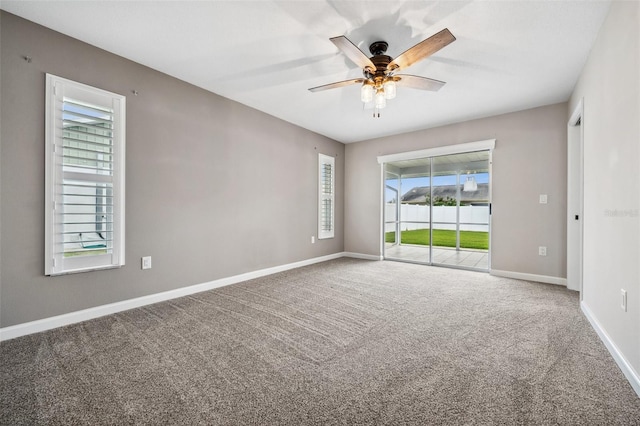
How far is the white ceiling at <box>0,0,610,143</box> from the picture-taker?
2041 millimetres

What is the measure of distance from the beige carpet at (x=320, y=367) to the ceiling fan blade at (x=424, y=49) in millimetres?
2180

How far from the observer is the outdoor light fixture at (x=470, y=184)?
5488 millimetres

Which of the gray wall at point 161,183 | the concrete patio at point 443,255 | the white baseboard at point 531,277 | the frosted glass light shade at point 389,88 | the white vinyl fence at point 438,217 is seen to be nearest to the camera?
the gray wall at point 161,183

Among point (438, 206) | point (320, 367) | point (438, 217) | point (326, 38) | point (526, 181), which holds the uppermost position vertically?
point (326, 38)

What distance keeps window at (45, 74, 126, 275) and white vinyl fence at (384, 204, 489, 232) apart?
179 inches

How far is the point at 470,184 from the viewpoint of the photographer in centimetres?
554

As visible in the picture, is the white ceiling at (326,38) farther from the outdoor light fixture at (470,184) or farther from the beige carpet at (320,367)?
the beige carpet at (320,367)

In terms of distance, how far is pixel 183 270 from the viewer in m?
3.26

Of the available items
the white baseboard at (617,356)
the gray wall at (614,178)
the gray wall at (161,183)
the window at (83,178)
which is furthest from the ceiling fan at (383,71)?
the white baseboard at (617,356)

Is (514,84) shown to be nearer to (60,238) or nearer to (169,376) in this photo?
(169,376)

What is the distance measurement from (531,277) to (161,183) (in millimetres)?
5109

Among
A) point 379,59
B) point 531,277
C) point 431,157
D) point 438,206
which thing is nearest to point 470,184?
point 438,206

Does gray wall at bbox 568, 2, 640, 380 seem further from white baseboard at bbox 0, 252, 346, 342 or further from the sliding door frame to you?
white baseboard at bbox 0, 252, 346, 342

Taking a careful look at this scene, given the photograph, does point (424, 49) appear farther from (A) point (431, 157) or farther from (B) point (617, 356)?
(A) point (431, 157)
